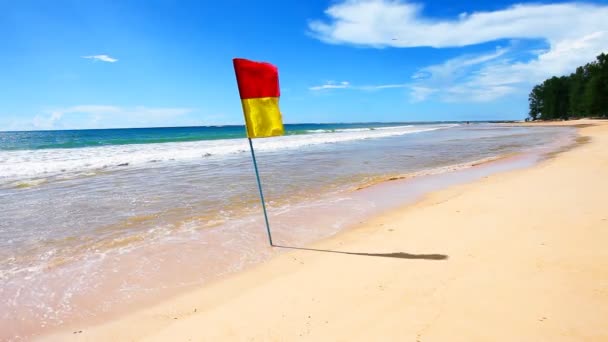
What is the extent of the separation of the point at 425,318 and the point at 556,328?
1030 mm

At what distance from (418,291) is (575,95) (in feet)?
304

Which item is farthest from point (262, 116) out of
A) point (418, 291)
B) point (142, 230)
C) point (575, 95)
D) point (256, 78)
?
point (575, 95)

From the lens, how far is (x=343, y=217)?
273 inches

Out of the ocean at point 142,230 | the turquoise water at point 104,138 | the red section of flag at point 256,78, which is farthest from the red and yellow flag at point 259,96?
the turquoise water at point 104,138

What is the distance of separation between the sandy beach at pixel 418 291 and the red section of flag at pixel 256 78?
2.61 meters

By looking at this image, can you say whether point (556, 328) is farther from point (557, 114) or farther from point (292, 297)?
point (557, 114)

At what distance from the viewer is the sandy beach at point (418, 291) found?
9.09 feet

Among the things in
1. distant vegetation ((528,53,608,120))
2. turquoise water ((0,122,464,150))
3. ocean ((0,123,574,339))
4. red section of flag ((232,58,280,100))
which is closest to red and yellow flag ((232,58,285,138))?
red section of flag ((232,58,280,100))

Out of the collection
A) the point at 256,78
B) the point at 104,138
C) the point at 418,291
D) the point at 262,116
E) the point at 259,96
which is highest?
the point at 104,138

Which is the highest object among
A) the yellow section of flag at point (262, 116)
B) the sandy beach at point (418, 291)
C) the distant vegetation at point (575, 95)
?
the distant vegetation at point (575, 95)

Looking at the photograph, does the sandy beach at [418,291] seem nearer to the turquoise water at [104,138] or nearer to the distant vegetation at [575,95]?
the turquoise water at [104,138]

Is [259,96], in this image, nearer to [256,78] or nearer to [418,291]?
[256,78]

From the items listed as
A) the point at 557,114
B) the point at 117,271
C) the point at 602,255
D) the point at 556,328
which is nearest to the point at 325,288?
the point at 556,328

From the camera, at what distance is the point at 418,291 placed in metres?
3.38
